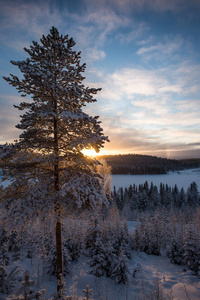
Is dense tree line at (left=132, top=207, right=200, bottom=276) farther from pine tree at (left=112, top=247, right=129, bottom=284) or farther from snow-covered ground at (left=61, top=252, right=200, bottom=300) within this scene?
pine tree at (left=112, top=247, right=129, bottom=284)

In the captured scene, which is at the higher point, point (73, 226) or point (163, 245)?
point (73, 226)

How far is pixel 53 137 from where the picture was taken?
276 inches

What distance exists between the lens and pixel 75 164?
666 centimetres

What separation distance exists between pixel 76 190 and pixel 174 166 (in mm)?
204673

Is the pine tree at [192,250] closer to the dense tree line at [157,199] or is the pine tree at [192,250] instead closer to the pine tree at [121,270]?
the pine tree at [121,270]

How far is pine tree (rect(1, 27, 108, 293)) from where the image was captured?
5.88m

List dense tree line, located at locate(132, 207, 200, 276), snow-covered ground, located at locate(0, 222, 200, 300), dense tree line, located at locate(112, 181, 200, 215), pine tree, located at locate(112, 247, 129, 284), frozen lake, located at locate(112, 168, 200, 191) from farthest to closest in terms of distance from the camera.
Result: frozen lake, located at locate(112, 168, 200, 191) → dense tree line, located at locate(112, 181, 200, 215) → dense tree line, located at locate(132, 207, 200, 276) → pine tree, located at locate(112, 247, 129, 284) → snow-covered ground, located at locate(0, 222, 200, 300)

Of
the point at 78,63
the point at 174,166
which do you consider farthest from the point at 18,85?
the point at 174,166

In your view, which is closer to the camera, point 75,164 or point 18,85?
point 18,85

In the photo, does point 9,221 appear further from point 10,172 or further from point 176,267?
point 176,267

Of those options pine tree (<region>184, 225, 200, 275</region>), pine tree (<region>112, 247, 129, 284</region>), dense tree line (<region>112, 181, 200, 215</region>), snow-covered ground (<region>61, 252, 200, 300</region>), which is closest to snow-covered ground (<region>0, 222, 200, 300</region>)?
snow-covered ground (<region>61, 252, 200, 300</region>)

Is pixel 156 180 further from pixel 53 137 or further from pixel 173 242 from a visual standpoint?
pixel 53 137

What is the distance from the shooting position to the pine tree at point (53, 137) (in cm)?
588

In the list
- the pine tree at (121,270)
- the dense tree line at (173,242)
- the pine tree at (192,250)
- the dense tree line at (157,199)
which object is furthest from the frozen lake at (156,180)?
the pine tree at (121,270)
